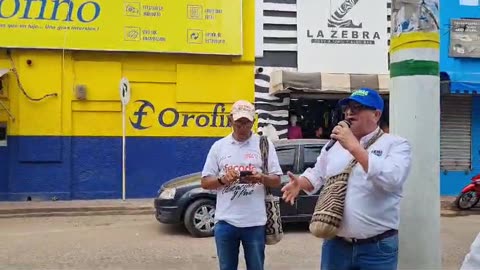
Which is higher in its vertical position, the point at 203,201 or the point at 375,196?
the point at 375,196

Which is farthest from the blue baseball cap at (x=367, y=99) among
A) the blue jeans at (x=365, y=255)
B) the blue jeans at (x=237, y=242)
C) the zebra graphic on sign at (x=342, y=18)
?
the zebra graphic on sign at (x=342, y=18)

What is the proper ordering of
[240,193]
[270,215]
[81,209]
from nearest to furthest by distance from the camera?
[240,193] → [270,215] → [81,209]

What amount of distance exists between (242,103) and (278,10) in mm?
10521

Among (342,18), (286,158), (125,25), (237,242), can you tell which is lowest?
Answer: (237,242)

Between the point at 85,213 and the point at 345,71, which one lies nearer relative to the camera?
the point at 85,213

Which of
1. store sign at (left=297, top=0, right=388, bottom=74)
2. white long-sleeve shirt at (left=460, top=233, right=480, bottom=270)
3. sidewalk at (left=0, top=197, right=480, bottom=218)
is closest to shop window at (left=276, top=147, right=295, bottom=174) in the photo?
sidewalk at (left=0, top=197, right=480, bottom=218)

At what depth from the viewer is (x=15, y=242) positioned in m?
8.72

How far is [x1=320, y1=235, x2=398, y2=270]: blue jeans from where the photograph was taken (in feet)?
10.1

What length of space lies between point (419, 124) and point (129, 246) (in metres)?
5.92

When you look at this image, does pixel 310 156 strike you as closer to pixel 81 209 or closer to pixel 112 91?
pixel 81 209

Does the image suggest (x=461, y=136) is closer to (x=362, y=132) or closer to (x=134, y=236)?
(x=134, y=236)

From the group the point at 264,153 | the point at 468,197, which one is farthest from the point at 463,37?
the point at 264,153

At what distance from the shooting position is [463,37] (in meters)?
14.3

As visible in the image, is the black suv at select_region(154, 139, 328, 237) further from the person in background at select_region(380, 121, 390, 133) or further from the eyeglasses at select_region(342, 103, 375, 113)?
the eyeglasses at select_region(342, 103, 375, 113)
